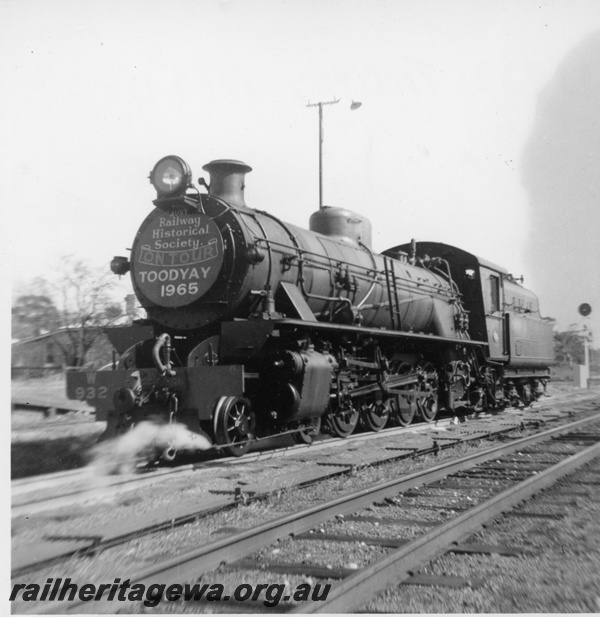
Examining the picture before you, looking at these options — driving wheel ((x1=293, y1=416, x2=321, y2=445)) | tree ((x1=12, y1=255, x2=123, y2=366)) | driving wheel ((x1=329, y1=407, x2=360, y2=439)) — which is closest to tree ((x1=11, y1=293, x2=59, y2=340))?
tree ((x1=12, y1=255, x2=123, y2=366))

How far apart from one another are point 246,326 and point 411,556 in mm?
4009

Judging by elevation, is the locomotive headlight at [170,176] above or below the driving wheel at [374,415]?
above

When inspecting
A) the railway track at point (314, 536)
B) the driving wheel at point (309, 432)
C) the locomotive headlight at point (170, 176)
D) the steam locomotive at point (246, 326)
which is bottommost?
the railway track at point (314, 536)

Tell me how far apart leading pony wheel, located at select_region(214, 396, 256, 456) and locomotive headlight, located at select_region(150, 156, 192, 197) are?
2.54 m

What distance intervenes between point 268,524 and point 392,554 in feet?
3.15

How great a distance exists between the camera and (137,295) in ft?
27.0

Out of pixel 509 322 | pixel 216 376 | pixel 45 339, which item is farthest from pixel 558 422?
pixel 45 339

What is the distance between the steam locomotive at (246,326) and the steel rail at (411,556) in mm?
Result: 2748

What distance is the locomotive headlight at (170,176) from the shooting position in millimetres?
7688

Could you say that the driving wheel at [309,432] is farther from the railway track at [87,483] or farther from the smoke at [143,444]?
the smoke at [143,444]

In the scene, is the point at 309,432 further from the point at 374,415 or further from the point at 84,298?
the point at 84,298

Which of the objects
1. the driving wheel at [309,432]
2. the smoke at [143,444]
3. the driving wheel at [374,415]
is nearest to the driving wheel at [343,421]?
the driving wheel at [374,415]

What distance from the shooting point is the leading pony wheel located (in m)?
6.96

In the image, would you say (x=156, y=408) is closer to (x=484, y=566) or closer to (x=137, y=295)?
(x=137, y=295)
